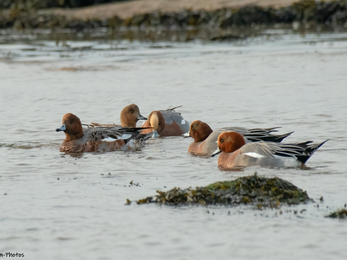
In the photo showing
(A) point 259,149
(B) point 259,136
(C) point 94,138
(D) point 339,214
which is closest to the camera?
(D) point 339,214

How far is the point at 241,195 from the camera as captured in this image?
22.5 ft

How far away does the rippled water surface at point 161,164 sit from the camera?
227 inches

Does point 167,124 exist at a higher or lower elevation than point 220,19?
lower

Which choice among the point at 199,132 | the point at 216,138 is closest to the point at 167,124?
the point at 199,132

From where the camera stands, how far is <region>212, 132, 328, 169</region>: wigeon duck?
843 centimetres

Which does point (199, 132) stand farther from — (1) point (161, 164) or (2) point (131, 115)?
(2) point (131, 115)

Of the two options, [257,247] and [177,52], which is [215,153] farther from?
[177,52]

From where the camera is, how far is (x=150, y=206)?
679 cm

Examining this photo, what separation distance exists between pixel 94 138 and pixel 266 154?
2.99 meters

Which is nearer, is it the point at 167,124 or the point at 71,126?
the point at 71,126

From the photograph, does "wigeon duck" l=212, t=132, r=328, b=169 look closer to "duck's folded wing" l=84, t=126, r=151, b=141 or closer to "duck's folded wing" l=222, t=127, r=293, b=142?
"duck's folded wing" l=222, t=127, r=293, b=142

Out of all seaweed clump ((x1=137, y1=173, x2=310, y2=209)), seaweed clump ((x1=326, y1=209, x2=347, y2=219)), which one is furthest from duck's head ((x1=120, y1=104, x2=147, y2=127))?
seaweed clump ((x1=326, y1=209, x2=347, y2=219))

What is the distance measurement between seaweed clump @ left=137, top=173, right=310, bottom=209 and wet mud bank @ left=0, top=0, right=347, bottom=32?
113 feet

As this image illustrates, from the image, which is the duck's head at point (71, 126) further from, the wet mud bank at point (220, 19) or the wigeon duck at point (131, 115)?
the wet mud bank at point (220, 19)
